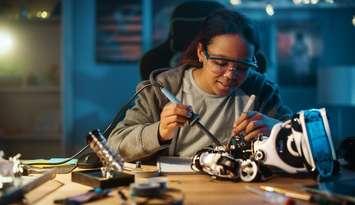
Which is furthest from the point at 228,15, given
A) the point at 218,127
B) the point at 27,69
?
the point at 27,69

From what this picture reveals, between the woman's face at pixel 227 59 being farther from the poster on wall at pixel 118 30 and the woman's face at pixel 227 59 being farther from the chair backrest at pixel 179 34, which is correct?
the poster on wall at pixel 118 30

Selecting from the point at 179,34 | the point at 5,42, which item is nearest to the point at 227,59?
the point at 179,34

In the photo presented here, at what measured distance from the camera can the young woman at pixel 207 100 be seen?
4.75 feet

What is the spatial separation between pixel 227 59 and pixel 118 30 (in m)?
2.57

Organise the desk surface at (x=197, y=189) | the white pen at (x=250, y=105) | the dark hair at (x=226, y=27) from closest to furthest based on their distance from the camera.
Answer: the desk surface at (x=197, y=189) → the dark hair at (x=226, y=27) → the white pen at (x=250, y=105)

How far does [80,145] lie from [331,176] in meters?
2.91

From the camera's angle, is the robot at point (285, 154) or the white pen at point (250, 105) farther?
the white pen at point (250, 105)

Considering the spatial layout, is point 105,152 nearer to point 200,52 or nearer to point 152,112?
point 152,112

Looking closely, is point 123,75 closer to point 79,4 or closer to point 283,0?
point 79,4

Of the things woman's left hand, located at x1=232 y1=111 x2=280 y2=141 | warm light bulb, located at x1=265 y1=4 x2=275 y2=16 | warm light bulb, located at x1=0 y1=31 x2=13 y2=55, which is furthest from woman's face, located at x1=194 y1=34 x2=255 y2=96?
warm light bulb, located at x1=0 y1=31 x2=13 y2=55

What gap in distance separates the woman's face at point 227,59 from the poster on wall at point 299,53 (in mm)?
2554

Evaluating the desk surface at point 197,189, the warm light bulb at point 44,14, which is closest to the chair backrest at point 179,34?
the desk surface at point 197,189

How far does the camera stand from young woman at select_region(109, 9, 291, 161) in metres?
1.45

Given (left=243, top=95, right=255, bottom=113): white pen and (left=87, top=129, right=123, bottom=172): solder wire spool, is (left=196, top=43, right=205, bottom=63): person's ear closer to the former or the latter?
(left=243, top=95, right=255, bottom=113): white pen
